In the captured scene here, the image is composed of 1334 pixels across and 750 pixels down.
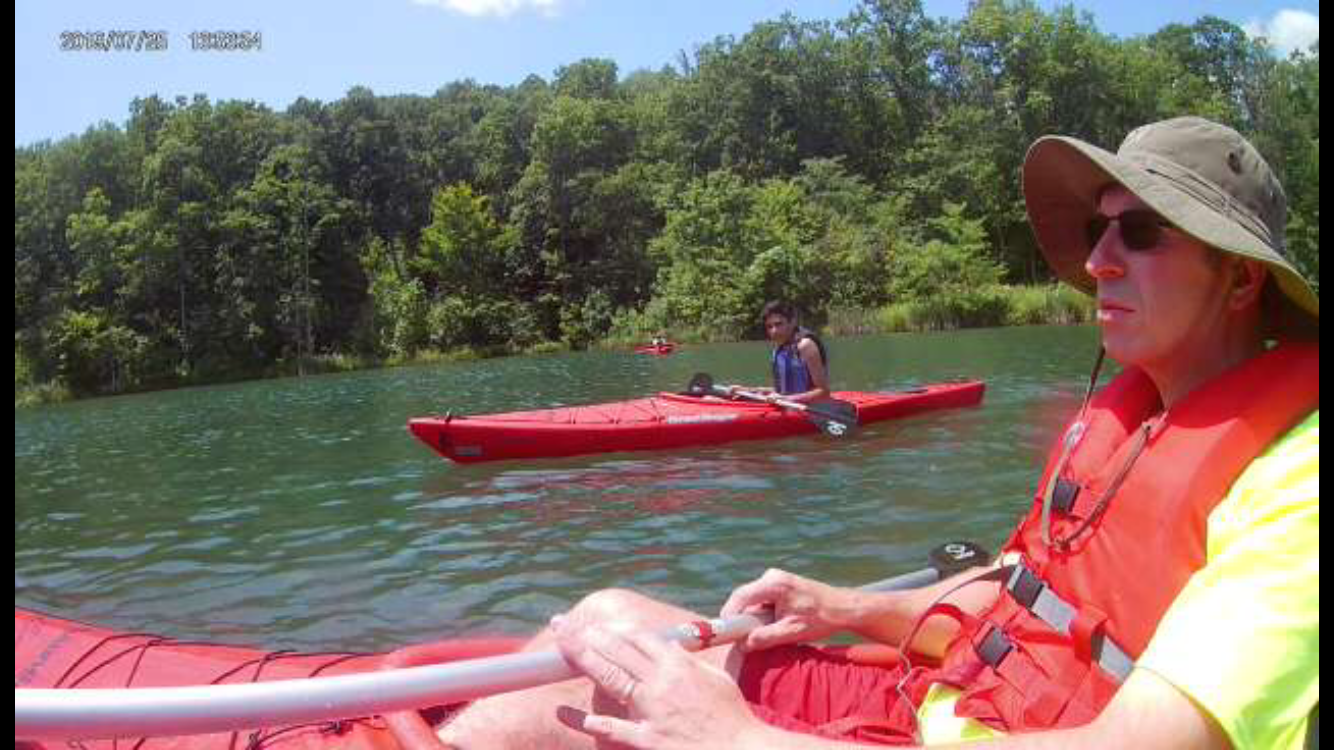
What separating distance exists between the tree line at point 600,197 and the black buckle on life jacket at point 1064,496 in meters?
28.9

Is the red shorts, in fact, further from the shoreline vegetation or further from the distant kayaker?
the shoreline vegetation

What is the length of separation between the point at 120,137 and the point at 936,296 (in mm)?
30848

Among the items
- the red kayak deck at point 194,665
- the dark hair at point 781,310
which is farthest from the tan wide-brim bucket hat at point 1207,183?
the dark hair at point 781,310

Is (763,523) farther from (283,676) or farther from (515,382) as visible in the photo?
(515,382)

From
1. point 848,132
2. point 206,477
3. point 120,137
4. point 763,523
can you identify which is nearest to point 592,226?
point 848,132

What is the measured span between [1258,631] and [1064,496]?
57 cm

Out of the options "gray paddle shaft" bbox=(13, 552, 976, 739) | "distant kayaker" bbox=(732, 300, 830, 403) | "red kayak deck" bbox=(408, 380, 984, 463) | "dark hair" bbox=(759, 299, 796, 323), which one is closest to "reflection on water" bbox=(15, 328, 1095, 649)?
"red kayak deck" bbox=(408, 380, 984, 463)

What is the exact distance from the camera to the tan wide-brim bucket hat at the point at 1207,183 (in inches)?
60.1

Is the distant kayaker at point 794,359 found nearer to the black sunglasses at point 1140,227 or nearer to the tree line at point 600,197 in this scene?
the black sunglasses at point 1140,227

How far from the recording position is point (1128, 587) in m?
1.57

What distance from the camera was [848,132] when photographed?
4388 cm

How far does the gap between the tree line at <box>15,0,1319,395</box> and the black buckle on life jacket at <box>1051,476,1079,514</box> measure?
28.9 m

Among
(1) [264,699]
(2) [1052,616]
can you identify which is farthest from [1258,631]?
(1) [264,699]

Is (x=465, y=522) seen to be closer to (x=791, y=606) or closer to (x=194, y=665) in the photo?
(x=194, y=665)
